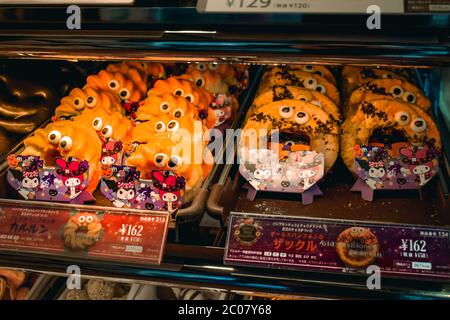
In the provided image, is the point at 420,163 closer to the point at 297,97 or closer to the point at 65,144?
the point at 297,97

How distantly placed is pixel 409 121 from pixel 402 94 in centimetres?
19

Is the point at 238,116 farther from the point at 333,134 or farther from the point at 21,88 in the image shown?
the point at 21,88

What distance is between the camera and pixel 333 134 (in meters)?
1.78

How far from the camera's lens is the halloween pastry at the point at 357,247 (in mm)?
1254

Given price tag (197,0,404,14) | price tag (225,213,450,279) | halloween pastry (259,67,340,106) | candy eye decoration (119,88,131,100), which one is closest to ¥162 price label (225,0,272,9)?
price tag (197,0,404,14)

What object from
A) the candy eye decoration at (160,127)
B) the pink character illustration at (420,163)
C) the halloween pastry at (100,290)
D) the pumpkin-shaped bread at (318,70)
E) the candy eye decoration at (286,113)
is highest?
the pumpkin-shaped bread at (318,70)

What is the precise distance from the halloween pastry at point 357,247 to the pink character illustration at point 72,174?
917 millimetres

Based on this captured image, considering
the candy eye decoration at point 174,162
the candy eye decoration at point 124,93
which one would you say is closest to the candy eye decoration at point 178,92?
the candy eye decoration at point 124,93

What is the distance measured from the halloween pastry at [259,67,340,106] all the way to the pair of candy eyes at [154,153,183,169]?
0.61 m

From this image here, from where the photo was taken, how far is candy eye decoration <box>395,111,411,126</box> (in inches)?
67.1

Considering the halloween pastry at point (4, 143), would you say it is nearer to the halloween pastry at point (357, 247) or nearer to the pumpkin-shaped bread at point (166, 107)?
the pumpkin-shaped bread at point (166, 107)

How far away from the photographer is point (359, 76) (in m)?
2.10

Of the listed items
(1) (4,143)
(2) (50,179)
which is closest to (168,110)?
(2) (50,179)

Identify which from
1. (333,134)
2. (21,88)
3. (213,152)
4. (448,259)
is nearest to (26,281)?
(21,88)
